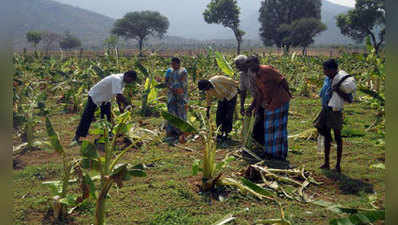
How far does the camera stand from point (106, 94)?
18.5 feet

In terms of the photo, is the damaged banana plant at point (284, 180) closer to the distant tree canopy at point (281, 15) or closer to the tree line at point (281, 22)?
the tree line at point (281, 22)

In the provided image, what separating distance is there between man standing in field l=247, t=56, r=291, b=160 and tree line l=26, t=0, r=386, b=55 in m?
25.2

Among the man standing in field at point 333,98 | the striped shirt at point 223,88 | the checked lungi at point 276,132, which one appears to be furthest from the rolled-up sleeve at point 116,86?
the man standing in field at point 333,98

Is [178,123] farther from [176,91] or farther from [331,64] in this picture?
[176,91]

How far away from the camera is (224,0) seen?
42938 millimetres

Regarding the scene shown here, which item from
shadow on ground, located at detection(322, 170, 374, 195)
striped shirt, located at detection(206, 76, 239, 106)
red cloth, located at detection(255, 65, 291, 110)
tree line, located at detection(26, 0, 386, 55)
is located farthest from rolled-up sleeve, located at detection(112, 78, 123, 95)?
tree line, located at detection(26, 0, 386, 55)

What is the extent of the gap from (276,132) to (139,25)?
171 ft

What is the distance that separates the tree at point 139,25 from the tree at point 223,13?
11462 millimetres

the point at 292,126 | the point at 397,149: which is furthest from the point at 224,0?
the point at 397,149

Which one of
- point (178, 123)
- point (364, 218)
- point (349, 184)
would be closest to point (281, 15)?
point (349, 184)

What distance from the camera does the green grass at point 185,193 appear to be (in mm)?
A: 3387

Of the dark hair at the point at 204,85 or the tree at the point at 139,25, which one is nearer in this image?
the dark hair at the point at 204,85

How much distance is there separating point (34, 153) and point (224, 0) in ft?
133

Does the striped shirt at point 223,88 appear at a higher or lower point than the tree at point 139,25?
lower
